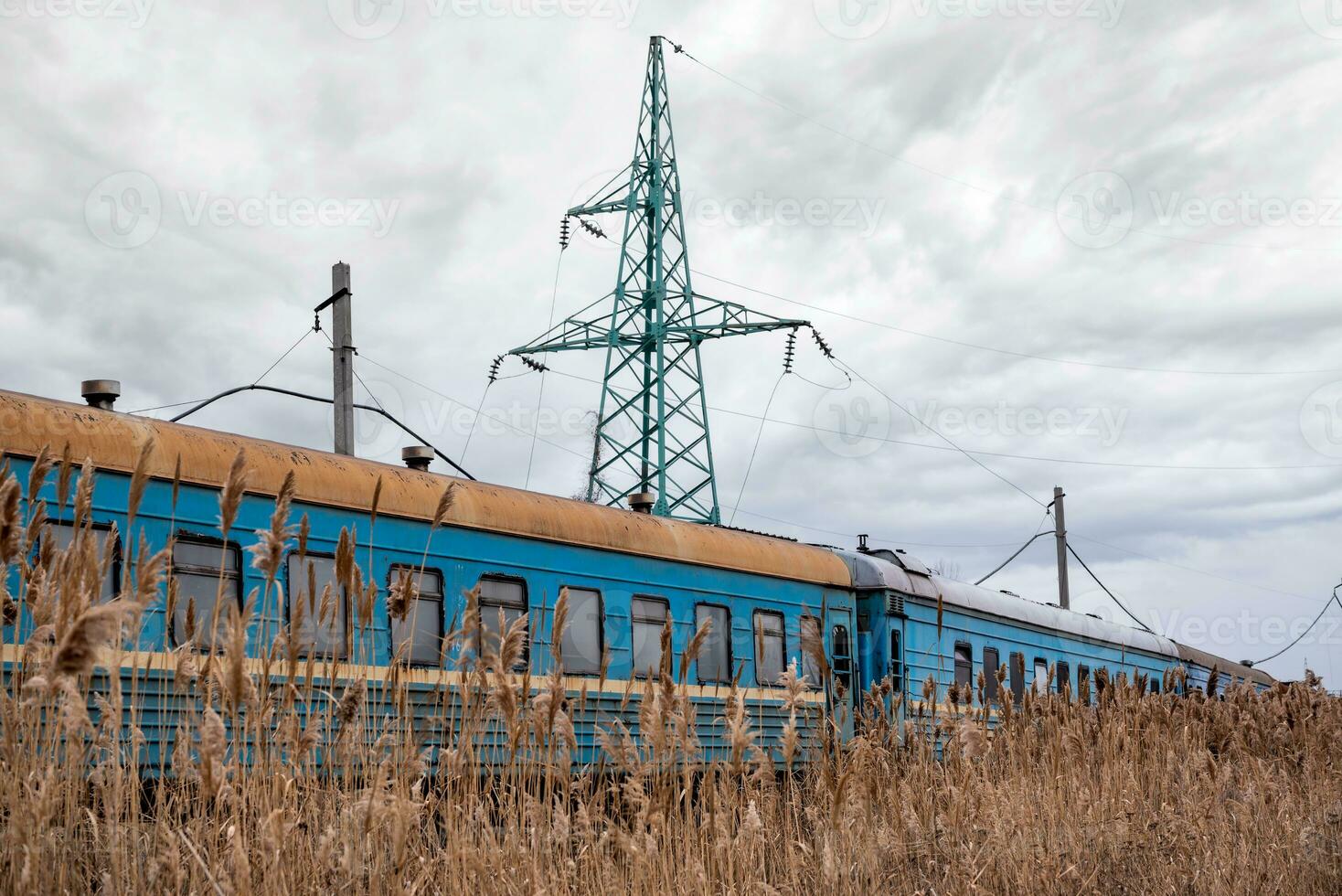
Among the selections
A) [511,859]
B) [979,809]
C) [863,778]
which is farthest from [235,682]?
[979,809]

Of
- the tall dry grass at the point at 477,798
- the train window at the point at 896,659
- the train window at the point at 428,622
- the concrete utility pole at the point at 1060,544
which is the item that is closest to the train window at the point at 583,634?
the train window at the point at 428,622

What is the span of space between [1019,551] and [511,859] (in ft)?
79.2

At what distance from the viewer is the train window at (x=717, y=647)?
9.80 meters

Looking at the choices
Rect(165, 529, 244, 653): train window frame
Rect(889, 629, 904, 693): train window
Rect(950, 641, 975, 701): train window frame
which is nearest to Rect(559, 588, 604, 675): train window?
Rect(165, 529, 244, 653): train window frame

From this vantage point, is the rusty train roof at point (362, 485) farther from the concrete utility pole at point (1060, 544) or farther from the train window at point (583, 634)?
the concrete utility pole at point (1060, 544)

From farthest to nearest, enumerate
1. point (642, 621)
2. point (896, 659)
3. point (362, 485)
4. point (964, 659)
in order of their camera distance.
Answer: point (964, 659) < point (896, 659) < point (642, 621) < point (362, 485)

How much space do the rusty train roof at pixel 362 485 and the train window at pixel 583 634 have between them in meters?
0.42

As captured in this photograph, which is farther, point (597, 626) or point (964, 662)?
point (964, 662)

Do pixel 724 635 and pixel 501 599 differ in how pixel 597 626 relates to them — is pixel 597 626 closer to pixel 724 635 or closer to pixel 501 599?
pixel 501 599

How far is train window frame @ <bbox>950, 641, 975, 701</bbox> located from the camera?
1280 centimetres

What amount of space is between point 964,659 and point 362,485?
7.73 m

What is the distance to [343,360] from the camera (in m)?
11.9

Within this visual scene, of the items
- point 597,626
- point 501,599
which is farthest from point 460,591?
point 597,626

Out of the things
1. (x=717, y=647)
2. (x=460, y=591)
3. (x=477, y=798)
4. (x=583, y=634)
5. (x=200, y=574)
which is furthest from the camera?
(x=717, y=647)
